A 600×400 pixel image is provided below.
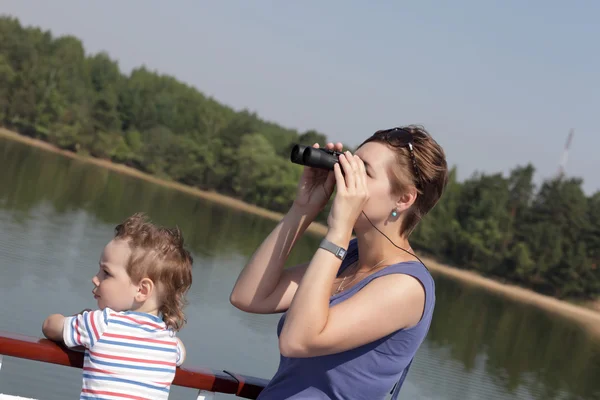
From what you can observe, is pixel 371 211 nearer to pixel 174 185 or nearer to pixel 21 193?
pixel 21 193

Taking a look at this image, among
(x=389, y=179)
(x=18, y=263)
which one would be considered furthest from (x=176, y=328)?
(x=18, y=263)

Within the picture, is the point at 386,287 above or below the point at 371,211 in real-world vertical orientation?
below

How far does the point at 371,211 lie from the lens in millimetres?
1841

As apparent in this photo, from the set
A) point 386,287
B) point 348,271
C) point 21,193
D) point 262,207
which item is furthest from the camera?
point 262,207

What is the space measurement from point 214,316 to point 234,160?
33687 mm

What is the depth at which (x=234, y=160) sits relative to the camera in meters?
47.0

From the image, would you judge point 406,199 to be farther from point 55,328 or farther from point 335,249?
point 55,328

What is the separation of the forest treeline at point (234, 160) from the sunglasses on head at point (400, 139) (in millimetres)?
38989

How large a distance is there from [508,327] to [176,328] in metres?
22.4

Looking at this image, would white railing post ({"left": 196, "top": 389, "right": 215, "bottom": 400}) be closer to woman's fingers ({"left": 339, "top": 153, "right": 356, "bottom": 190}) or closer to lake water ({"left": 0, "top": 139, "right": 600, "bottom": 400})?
woman's fingers ({"left": 339, "top": 153, "right": 356, "bottom": 190})

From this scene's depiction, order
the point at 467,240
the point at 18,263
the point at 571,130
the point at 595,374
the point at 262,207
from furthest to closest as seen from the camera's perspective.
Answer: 1. the point at 571,130
2. the point at 262,207
3. the point at 467,240
4. the point at 595,374
5. the point at 18,263

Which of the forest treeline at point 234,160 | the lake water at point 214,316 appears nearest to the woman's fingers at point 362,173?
the lake water at point 214,316

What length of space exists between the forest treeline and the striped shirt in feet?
129

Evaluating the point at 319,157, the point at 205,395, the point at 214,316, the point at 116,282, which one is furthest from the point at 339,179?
the point at 214,316
